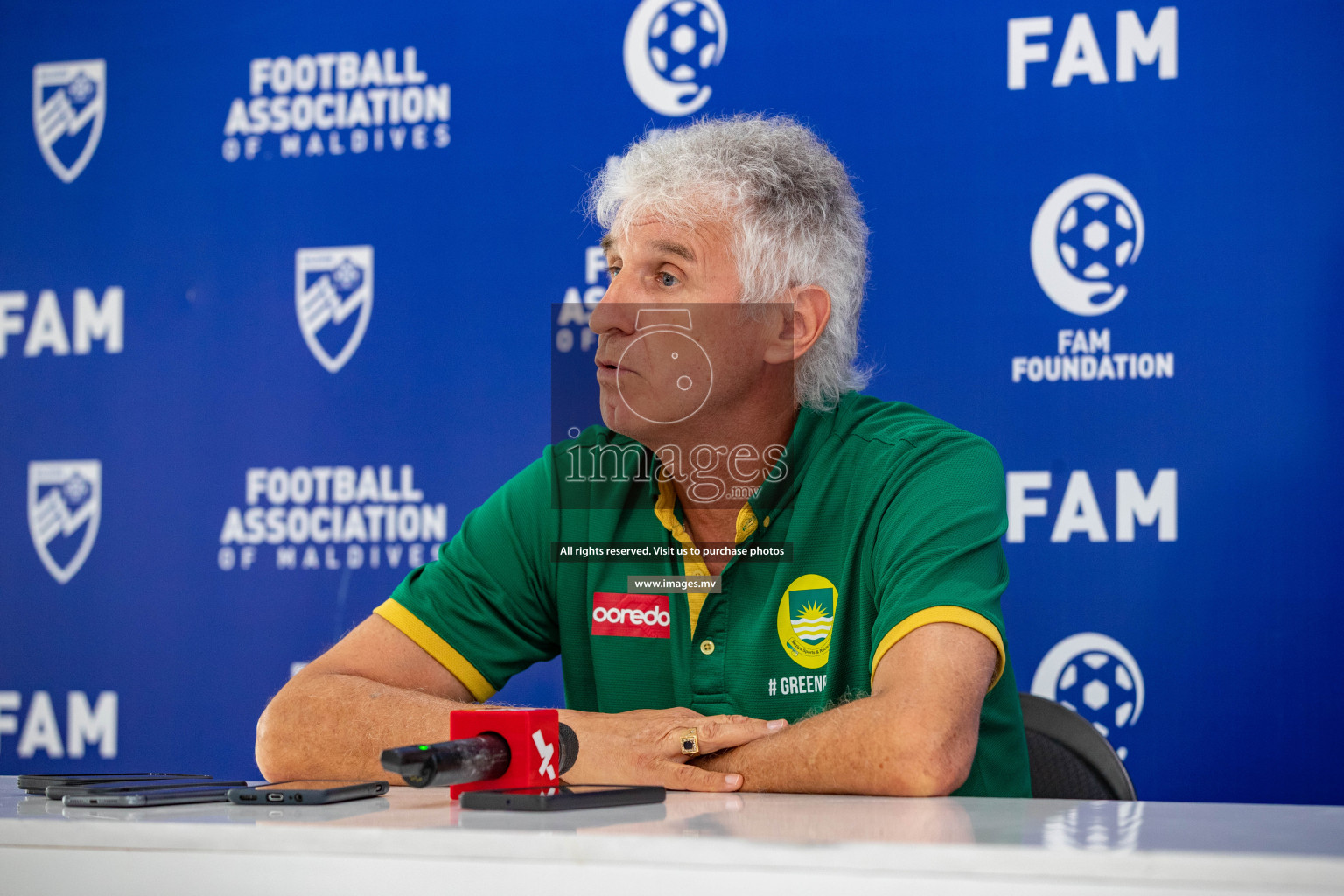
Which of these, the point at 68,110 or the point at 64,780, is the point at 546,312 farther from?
the point at 64,780

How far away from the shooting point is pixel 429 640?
1372 millimetres

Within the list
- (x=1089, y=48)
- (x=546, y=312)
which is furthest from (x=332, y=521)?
(x=1089, y=48)

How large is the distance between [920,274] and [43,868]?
72.6 inches

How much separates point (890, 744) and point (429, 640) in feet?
2.13

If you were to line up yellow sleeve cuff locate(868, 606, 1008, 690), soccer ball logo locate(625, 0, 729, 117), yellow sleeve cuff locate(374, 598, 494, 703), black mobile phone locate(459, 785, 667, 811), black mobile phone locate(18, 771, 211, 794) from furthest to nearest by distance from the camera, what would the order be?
1. soccer ball logo locate(625, 0, 729, 117)
2. yellow sleeve cuff locate(374, 598, 494, 703)
3. yellow sleeve cuff locate(868, 606, 1008, 690)
4. black mobile phone locate(18, 771, 211, 794)
5. black mobile phone locate(459, 785, 667, 811)

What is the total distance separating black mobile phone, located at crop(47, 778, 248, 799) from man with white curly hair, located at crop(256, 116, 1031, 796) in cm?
28

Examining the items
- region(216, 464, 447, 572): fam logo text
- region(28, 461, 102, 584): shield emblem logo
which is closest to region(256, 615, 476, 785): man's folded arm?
region(216, 464, 447, 572): fam logo text

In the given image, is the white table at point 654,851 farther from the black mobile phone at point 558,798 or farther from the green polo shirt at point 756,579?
the green polo shirt at point 756,579

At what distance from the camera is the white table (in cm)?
54

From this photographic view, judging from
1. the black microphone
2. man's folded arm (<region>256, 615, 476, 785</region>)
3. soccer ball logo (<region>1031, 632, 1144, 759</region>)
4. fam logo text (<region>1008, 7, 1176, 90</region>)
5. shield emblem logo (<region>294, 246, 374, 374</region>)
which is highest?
fam logo text (<region>1008, 7, 1176, 90</region>)

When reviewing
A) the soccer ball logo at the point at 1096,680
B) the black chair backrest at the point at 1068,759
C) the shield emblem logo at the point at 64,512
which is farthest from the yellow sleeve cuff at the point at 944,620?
the shield emblem logo at the point at 64,512

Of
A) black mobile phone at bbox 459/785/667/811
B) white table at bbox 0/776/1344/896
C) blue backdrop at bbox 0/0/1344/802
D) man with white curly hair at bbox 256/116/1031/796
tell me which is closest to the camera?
white table at bbox 0/776/1344/896

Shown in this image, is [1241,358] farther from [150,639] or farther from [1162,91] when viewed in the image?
[150,639]

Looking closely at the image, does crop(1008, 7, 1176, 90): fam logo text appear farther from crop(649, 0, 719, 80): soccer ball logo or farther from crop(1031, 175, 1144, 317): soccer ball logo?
crop(649, 0, 719, 80): soccer ball logo
